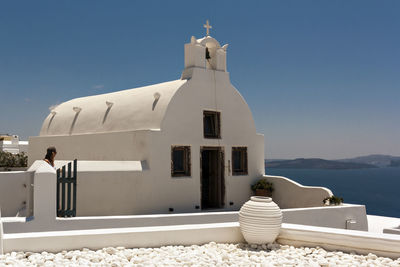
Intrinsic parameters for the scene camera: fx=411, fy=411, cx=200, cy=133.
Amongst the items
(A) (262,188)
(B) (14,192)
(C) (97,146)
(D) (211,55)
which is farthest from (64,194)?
(D) (211,55)

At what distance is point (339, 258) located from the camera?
23.0ft

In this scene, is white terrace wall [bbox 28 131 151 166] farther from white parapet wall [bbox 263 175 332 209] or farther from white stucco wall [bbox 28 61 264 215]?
white parapet wall [bbox 263 175 332 209]

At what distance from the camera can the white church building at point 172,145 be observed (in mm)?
13883

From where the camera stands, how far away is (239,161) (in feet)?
57.1

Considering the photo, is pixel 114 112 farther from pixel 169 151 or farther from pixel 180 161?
pixel 180 161

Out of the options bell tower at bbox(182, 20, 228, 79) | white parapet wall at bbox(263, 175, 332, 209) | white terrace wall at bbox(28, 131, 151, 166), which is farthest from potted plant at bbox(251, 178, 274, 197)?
white terrace wall at bbox(28, 131, 151, 166)

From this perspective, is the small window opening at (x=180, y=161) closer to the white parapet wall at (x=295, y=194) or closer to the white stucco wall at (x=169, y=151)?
the white stucco wall at (x=169, y=151)

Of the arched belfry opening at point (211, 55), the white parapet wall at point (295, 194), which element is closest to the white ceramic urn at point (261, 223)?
the white parapet wall at point (295, 194)

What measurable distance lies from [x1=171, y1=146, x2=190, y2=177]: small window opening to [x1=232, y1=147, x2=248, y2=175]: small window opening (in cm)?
240

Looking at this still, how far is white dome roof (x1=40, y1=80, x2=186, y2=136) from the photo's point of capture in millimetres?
15586

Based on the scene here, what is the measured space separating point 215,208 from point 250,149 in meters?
2.98

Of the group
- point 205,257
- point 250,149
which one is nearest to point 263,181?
point 250,149

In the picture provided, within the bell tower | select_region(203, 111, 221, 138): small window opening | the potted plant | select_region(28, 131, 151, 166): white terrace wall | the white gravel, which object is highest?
the bell tower

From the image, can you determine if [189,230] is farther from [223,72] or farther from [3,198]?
[223,72]
